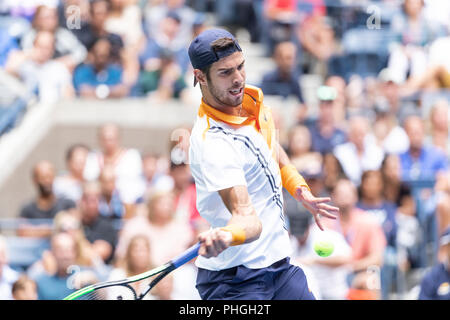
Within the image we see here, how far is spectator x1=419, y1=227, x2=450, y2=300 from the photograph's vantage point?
690 centimetres

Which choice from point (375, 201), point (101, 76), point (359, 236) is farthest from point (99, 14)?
point (359, 236)

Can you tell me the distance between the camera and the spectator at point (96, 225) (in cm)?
837

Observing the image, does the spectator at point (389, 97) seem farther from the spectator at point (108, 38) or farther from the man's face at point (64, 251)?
the man's face at point (64, 251)

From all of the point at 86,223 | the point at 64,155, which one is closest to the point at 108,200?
the point at 86,223

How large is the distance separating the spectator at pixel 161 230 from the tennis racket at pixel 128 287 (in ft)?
8.40

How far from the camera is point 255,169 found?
4664 mm

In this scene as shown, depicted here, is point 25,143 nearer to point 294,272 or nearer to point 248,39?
point 248,39

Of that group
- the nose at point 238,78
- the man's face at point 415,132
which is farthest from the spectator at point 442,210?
the nose at point 238,78

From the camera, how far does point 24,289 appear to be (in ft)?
25.4

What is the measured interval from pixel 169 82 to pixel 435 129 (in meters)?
2.90

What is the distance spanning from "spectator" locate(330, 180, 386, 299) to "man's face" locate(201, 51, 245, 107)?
11.7ft

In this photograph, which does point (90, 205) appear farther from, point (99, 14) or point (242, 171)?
point (242, 171)

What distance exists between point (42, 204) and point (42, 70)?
1987 millimetres

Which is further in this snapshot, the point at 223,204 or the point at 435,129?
the point at 435,129
